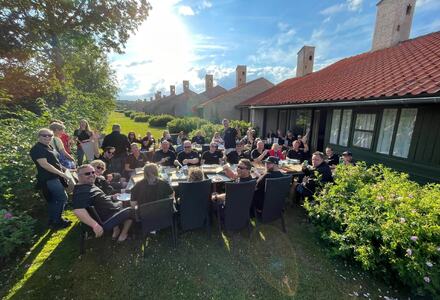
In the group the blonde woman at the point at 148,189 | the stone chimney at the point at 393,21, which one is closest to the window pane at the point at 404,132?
the blonde woman at the point at 148,189

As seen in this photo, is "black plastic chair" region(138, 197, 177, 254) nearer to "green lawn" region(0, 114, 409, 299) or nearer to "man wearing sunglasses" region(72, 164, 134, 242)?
"man wearing sunglasses" region(72, 164, 134, 242)

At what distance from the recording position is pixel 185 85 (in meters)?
35.8

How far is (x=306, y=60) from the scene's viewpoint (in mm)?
15836

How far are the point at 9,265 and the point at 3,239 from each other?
0.50 metres

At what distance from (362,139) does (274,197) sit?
5.15 metres

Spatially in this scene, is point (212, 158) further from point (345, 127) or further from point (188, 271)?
point (345, 127)

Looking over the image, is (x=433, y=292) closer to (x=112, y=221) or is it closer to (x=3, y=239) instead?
(x=112, y=221)

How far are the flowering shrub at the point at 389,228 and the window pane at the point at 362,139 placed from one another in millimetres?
3441

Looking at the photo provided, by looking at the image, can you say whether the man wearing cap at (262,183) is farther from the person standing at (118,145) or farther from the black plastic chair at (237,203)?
the person standing at (118,145)

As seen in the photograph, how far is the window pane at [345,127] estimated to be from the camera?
7.30 metres

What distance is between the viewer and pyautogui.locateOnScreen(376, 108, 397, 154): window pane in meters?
5.69

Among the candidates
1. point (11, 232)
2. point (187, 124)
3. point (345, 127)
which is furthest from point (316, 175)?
point (187, 124)

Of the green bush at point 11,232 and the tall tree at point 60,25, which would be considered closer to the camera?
the green bush at point 11,232

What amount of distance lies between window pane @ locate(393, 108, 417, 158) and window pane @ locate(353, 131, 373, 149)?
0.91 meters
